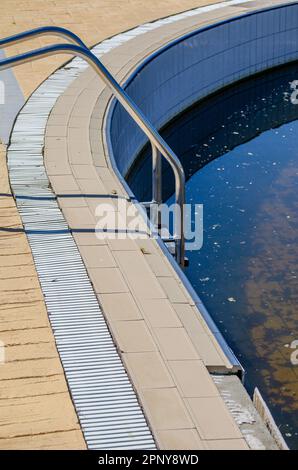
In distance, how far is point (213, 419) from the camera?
3.63 meters

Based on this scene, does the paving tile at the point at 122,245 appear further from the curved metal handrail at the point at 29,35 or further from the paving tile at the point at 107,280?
the curved metal handrail at the point at 29,35

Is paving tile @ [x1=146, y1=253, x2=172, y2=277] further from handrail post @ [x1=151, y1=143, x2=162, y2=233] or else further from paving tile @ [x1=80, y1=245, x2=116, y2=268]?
handrail post @ [x1=151, y1=143, x2=162, y2=233]

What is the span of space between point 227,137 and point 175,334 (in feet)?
16.9

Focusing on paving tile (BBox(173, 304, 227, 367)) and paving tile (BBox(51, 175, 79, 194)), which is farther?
paving tile (BBox(51, 175, 79, 194))

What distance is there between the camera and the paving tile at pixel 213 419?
353 centimetres

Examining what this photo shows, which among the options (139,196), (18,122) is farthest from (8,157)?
(139,196)

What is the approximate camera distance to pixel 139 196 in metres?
7.89

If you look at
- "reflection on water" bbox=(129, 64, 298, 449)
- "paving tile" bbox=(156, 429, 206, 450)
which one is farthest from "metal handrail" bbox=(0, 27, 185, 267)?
"paving tile" bbox=(156, 429, 206, 450)

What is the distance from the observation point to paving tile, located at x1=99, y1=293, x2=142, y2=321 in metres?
4.43

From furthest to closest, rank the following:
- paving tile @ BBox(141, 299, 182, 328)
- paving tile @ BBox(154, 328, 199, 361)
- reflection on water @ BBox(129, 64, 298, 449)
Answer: reflection on water @ BBox(129, 64, 298, 449) < paving tile @ BBox(141, 299, 182, 328) < paving tile @ BBox(154, 328, 199, 361)

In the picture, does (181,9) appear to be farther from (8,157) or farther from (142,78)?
(8,157)

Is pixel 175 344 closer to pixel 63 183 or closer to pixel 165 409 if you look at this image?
pixel 165 409

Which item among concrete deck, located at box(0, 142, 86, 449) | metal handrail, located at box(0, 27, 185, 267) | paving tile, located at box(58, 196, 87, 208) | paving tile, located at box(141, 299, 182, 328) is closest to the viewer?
concrete deck, located at box(0, 142, 86, 449)

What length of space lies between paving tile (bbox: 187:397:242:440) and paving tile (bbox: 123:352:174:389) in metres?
0.18
